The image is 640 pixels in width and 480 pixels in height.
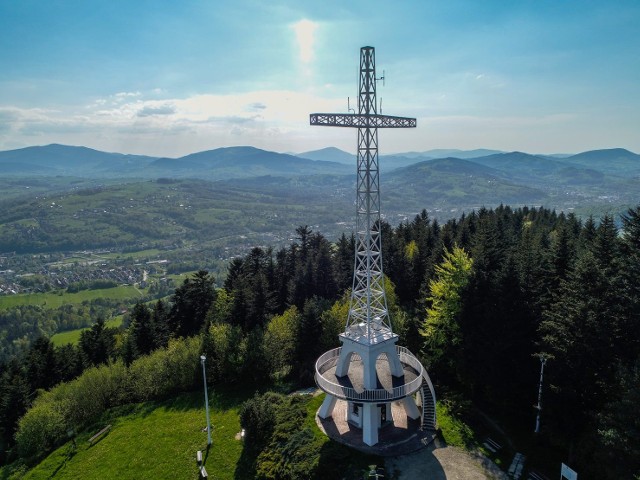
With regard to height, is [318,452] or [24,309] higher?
[318,452]

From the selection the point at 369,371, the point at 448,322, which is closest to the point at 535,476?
the point at 369,371

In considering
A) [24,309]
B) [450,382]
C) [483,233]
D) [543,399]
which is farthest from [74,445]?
[24,309]

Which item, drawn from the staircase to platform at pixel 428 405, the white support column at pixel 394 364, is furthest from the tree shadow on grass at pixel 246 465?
the staircase to platform at pixel 428 405

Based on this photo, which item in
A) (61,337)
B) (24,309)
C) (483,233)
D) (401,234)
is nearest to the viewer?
(483,233)

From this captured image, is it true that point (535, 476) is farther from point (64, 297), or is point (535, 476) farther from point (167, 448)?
point (64, 297)

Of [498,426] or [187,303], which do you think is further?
[187,303]

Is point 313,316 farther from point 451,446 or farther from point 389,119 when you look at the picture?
point 389,119
